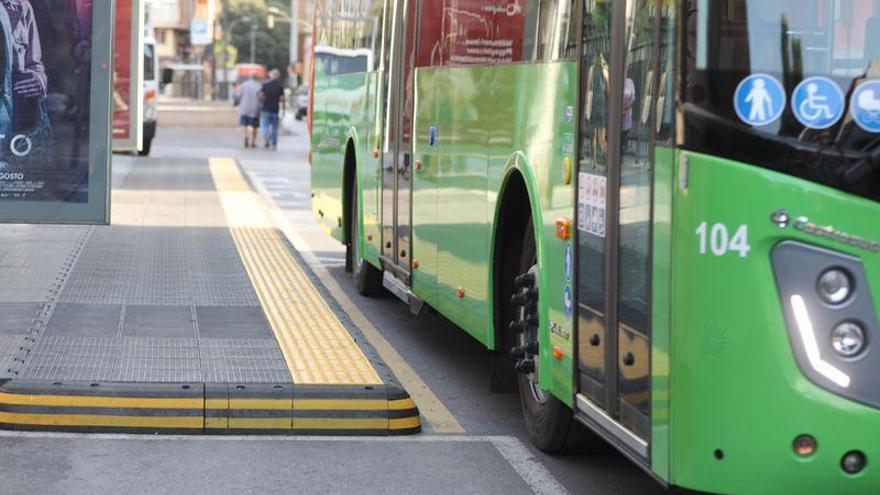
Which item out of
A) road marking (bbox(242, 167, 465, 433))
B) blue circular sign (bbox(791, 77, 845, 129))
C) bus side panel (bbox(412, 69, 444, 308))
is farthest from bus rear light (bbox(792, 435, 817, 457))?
bus side panel (bbox(412, 69, 444, 308))

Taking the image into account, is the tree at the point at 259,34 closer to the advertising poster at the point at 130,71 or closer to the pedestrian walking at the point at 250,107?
the pedestrian walking at the point at 250,107

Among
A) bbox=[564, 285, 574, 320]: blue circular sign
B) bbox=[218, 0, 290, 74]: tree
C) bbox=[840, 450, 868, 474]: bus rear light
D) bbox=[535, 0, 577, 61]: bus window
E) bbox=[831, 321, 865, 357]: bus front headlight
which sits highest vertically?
bbox=[218, 0, 290, 74]: tree

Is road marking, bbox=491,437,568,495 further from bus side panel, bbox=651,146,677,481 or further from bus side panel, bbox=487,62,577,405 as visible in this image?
bus side panel, bbox=651,146,677,481

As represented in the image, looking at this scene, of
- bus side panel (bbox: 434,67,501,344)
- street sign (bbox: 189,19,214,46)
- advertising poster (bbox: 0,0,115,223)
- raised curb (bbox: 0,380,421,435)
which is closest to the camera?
raised curb (bbox: 0,380,421,435)

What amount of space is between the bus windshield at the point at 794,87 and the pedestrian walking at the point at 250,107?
34422 millimetres

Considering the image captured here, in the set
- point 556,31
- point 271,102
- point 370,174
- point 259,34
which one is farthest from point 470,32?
point 259,34

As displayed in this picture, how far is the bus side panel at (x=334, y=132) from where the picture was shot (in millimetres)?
12758

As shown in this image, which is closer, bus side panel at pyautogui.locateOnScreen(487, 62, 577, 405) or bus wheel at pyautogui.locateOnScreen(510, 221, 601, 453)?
bus side panel at pyautogui.locateOnScreen(487, 62, 577, 405)

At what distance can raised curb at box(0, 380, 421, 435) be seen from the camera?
764cm

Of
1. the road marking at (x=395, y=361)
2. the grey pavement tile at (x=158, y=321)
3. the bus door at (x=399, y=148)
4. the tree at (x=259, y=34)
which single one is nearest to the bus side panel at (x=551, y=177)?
the road marking at (x=395, y=361)

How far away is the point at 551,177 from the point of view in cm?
679

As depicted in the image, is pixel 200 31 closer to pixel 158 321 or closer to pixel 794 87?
pixel 158 321

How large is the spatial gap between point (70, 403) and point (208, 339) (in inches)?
86.3

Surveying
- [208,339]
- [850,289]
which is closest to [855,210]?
[850,289]
